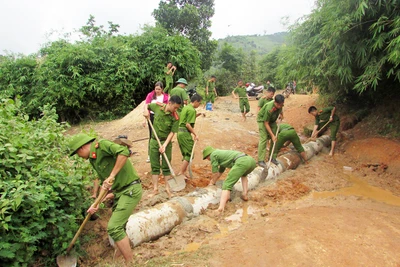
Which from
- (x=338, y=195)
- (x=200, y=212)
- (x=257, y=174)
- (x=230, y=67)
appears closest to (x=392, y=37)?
(x=338, y=195)

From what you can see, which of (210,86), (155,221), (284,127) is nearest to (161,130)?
(155,221)

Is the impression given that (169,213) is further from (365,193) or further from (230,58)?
(230,58)

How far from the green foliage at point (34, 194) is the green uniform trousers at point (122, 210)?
1.75 ft

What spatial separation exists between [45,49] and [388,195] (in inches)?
540

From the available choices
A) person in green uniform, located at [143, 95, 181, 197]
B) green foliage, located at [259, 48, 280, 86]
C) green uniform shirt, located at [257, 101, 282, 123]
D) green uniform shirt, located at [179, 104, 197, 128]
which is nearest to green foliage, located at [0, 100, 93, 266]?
person in green uniform, located at [143, 95, 181, 197]

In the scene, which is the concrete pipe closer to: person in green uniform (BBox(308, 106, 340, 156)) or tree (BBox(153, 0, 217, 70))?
person in green uniform (BBox(308, 106, 340, 156))

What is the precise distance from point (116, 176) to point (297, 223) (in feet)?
7.70

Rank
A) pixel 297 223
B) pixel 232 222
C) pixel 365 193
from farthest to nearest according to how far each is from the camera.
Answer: pixel 365 193, pixel 232 222, pixel 297 223

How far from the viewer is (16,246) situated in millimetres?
2697

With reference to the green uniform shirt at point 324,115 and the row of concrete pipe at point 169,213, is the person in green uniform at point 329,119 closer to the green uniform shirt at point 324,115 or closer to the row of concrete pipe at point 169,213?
the green uniform shirt at point 324,115

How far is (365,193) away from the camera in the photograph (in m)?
5.44

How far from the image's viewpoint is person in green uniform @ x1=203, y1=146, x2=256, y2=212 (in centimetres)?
423

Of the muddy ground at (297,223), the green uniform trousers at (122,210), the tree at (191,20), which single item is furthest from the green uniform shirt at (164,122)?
the tree at (191,20)

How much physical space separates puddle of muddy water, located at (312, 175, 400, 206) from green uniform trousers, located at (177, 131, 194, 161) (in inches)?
91.5
